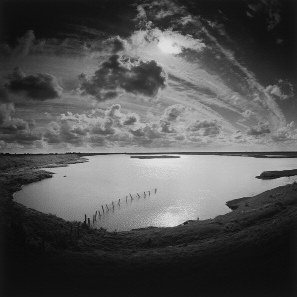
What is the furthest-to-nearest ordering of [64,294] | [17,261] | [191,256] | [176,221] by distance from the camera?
[176,221], [191,256], [17,261], [64,294]

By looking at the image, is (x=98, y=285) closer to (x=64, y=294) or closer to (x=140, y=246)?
(x=64, y=294)

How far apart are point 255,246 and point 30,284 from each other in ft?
62.5

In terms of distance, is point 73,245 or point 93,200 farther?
point 93,200

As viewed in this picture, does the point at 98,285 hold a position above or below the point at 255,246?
below

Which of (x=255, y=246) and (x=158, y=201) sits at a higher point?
(x=255, y=246)

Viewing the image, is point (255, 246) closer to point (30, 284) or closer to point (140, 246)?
point (140, 246)

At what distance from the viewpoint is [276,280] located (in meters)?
17.2

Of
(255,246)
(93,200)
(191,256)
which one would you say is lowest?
(93,200)

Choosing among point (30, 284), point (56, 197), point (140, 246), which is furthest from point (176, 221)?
point (56, 197)

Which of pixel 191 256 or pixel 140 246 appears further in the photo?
pixel 140 246

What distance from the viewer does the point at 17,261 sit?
2095cm

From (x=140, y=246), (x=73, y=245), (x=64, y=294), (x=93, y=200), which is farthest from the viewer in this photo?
(x=93, y=200)

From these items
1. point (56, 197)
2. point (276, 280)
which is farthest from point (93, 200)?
point (276, 280)

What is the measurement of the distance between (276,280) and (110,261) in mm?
13761
